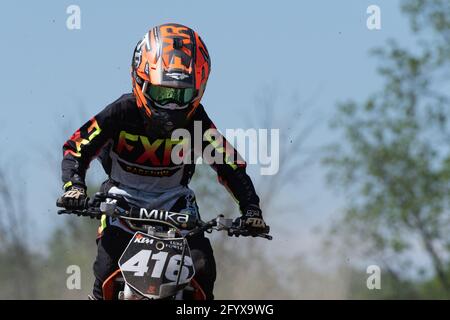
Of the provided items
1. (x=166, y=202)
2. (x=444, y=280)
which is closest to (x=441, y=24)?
(x=444, y=280)

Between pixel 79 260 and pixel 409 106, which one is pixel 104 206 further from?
pixel 409 106

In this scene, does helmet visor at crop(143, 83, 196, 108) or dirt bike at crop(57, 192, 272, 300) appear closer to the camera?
dirt bike at crop(57, 192, 272, 300)

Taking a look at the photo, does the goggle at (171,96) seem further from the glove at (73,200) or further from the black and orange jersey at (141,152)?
the glove at (73,200)

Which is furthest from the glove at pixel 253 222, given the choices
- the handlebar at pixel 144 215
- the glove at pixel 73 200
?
the glove at pixel 73 200

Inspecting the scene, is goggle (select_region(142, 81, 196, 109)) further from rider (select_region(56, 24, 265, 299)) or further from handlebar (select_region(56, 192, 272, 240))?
handlebar (select_region(56, 192, 272, 240))

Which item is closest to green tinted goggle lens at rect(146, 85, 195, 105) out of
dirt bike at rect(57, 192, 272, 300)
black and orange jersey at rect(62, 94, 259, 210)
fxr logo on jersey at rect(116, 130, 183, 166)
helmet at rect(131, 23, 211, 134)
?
helmet at rect(131, 23, 211, 134)

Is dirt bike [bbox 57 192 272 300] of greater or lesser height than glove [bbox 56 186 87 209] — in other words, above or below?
below

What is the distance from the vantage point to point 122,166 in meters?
10.6

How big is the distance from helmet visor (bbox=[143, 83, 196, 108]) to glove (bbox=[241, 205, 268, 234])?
110 cm

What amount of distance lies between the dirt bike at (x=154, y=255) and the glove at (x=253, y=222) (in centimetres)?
21

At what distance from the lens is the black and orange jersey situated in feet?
33.7

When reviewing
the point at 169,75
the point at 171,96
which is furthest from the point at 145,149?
the point at 169,75
